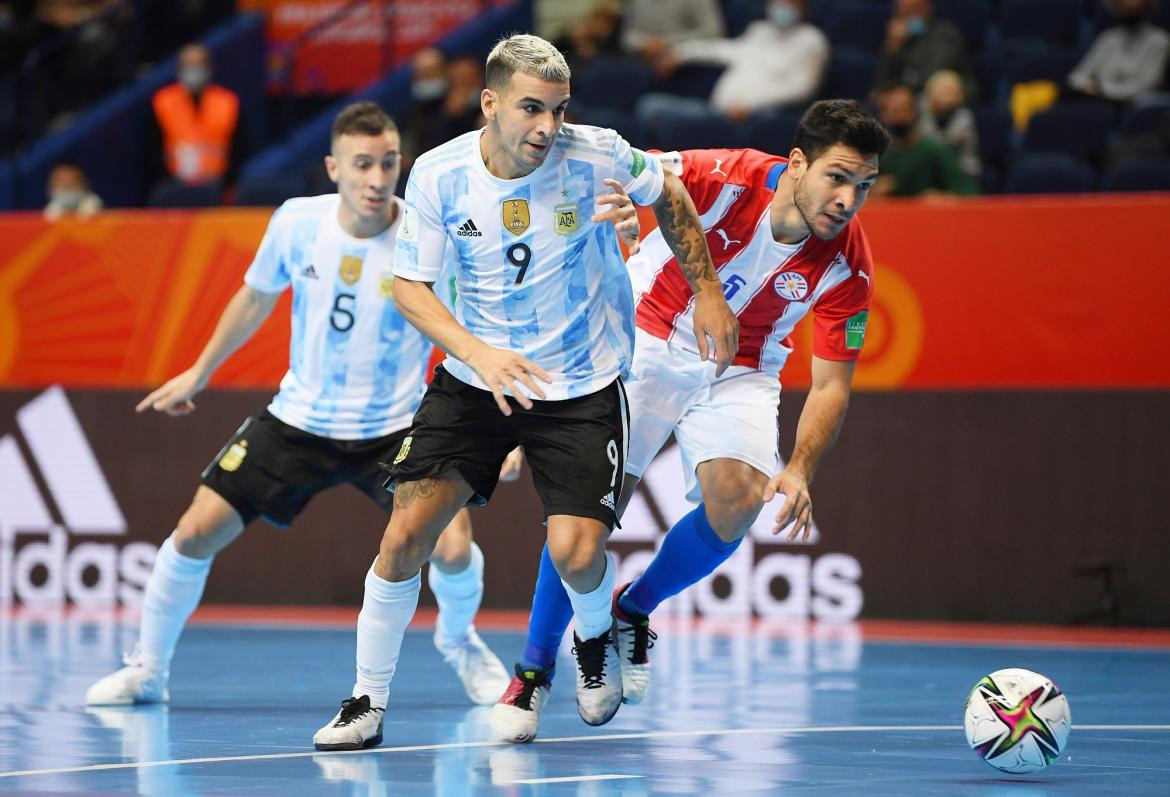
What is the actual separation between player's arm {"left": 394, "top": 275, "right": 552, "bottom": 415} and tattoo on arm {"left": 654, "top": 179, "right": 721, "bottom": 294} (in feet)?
2.37

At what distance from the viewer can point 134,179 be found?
1733cm

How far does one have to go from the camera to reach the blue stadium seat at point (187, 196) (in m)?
14.5

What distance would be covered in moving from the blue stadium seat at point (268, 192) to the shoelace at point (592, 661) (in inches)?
321

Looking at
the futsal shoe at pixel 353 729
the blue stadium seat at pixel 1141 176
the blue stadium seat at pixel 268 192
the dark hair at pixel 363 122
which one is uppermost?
the blue stadium seat at pixel 268 192

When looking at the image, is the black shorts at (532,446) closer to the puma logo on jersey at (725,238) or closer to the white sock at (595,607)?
the white sock at (595,607)

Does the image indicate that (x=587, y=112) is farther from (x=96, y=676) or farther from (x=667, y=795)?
(x=667, y=795)

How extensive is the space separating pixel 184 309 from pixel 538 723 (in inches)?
258

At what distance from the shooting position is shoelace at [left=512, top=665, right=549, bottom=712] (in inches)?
270

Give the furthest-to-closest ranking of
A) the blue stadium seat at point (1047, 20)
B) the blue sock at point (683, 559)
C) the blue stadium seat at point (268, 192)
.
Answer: the blue stadium seat at point (1047, 20)
the blue stadium seat at point (268, 192)
the blue sock at point (683, 559)

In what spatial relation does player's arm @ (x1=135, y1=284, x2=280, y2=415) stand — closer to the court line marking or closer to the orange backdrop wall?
the court line marking

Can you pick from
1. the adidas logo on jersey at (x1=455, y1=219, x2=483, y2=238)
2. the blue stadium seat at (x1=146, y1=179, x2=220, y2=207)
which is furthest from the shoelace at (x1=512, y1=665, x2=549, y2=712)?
the blue stadium seat at (x1=146, y1=179, x2=220, y2=207)

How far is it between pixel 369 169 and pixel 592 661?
253 centimetres

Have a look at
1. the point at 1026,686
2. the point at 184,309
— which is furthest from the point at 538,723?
the point at 184,309

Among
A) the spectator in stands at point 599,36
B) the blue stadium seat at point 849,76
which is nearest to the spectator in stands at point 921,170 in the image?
the blue stadium seat at point 849,76
